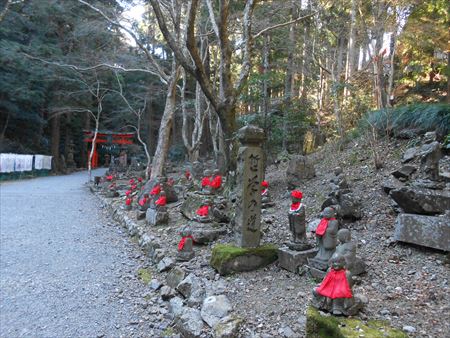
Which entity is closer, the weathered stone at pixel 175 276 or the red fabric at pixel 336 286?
the red fabric at pixel 336 286

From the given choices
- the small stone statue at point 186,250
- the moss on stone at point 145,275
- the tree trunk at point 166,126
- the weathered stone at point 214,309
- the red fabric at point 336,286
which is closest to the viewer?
the red fabric at point 336,286

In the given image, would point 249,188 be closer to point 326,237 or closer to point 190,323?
point 326,237

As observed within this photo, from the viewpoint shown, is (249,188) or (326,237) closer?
(326,237)

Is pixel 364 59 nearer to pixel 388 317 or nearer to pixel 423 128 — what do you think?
pixel 423 128

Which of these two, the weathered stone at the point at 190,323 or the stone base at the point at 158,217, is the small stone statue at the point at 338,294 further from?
the stone base at the point at 158,217

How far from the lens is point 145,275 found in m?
6.19

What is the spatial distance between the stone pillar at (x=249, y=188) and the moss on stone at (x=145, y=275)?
2.00 metres

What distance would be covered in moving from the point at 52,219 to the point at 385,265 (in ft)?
31.1

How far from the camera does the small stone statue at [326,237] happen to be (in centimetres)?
398

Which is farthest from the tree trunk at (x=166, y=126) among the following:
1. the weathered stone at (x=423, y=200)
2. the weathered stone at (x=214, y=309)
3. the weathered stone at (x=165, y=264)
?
the weathered stone at (x=423, y=200)

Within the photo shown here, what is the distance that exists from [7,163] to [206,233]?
1745 cm

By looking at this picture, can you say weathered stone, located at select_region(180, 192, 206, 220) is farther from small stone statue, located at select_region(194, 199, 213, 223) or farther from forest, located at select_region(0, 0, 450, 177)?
forest, located at select_region(0, 0, 450, 177)

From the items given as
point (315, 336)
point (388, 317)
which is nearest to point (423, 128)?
point (388, 317)

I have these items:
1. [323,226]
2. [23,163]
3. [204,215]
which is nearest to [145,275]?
[204,215]
